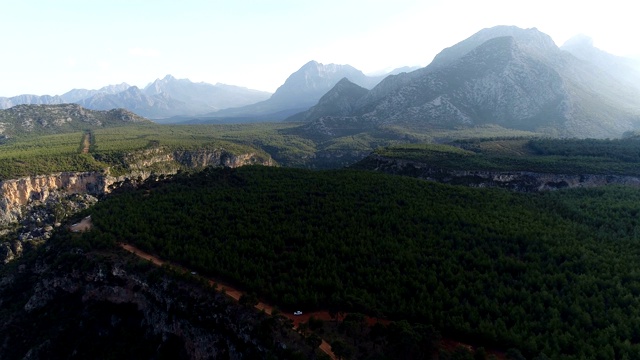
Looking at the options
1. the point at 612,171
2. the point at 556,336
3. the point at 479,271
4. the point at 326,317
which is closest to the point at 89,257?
the point at 326,317

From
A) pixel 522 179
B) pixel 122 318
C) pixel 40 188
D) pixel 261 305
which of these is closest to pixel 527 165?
pixel 522 179

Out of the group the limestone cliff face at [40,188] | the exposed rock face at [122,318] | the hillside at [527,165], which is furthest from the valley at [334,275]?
the limestone cliff face at [40,188]

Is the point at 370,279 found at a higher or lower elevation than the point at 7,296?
higher

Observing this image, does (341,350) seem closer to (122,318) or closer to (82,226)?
(122,318)

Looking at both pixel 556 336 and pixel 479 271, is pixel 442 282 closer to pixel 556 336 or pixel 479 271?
pixel 479 271

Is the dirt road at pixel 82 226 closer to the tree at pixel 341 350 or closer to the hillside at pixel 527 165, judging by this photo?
the tree at pixel 341 350

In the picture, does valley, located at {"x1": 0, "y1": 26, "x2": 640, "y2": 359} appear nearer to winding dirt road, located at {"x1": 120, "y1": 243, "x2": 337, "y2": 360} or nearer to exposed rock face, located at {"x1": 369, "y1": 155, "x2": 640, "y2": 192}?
winding dirt road, located at {"x1": 120, "y1": 243, "x2": 337, "y2": 360}

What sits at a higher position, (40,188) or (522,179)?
(522,179)

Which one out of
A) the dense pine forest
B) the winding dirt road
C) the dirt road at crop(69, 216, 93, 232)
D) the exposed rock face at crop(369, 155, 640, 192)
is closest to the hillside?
the exposed rock face at crop(369, 155, 640, 192)

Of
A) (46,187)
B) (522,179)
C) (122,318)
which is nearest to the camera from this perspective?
(122,318)
